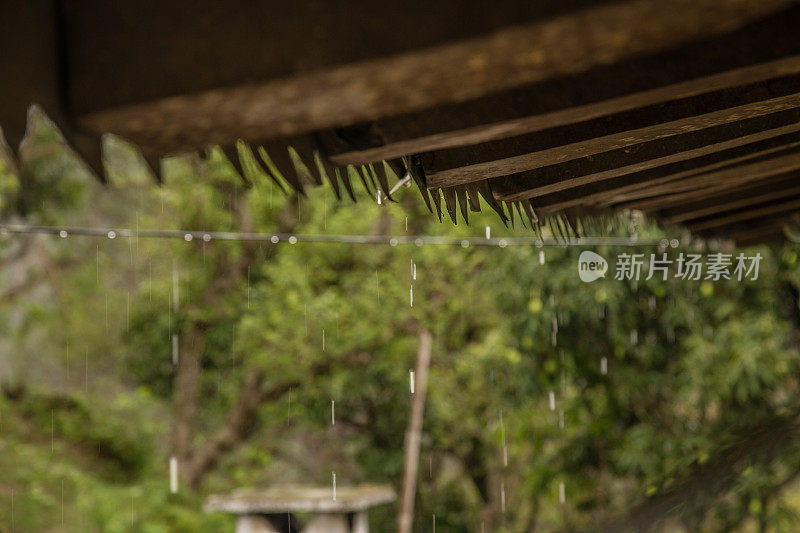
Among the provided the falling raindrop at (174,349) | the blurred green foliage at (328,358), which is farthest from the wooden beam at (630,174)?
the falling raindrop at (174,349)

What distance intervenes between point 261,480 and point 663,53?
743 centimetres

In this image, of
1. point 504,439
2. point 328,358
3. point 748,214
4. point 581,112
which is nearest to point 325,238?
point 328,358

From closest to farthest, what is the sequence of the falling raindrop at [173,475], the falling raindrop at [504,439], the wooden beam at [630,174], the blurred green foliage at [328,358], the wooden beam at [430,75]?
the wooden beam at [430,75] → the wooden beam at [630,174] → the blurred green foliage at [328,358] → the falling raindrop at [504,439] → the falling raindrop at [173,475]

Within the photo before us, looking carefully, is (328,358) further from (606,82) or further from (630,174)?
(606,82)

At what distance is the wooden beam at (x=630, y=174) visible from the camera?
1.43m

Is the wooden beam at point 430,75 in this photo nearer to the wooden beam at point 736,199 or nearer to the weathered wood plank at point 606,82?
the weathered wood plank at point 606,82

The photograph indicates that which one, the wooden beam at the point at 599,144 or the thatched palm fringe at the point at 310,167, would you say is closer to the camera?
the thatched palm fringe at the point at 310,167

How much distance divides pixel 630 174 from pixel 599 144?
1.57 ft

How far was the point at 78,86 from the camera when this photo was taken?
0.71m

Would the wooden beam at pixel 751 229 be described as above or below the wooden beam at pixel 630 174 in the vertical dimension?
above

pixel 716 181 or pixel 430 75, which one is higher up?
pixel 716 181

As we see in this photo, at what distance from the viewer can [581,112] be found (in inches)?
36.8

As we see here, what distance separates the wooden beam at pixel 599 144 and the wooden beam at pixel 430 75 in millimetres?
476

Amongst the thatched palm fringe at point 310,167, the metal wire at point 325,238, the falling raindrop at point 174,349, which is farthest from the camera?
the falling raindrop at point 174,349
